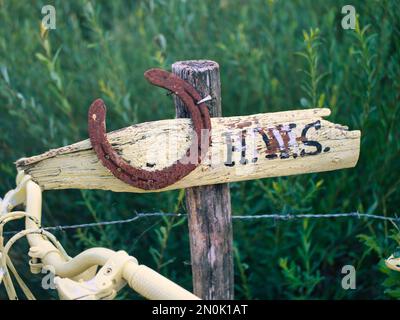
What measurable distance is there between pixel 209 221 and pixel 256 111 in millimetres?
1073

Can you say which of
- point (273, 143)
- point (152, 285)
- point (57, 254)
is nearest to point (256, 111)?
point (273, 143)

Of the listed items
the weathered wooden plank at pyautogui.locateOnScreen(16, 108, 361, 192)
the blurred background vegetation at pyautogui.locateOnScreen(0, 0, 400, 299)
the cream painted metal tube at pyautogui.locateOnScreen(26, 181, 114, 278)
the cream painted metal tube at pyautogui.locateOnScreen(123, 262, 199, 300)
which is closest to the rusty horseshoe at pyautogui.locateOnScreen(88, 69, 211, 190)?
the weathered wooden plank at pyautogui.locateOnScreen(16, 108, 361, 192)

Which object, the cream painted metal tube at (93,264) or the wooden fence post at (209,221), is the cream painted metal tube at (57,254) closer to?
the cream painted metal tube at (93,264)

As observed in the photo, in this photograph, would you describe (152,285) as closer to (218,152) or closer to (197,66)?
(218,152)

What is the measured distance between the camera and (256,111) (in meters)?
2.49

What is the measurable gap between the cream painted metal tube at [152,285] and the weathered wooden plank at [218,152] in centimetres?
31

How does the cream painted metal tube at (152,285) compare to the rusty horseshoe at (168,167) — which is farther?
the rusty horseshoe at (168,167)

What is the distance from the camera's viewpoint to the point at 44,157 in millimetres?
1429

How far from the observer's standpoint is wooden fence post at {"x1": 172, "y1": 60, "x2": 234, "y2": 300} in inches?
57.4

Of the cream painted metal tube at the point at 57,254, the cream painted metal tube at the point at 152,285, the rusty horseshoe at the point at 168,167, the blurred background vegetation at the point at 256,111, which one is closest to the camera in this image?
the cream painted metal tube at the point at 152,285

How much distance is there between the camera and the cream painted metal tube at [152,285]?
1082 mm

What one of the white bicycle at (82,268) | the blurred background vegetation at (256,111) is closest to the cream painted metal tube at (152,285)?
the white bicycle at (82,268)
